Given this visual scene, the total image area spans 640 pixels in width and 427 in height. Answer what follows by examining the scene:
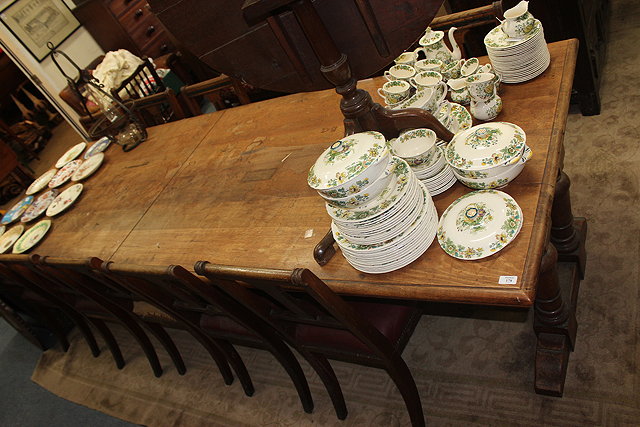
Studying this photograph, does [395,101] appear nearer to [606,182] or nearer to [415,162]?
[415,162]

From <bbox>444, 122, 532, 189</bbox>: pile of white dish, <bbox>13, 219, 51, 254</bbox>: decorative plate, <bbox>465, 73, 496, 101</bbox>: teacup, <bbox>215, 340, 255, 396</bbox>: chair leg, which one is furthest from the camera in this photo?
<bbox>13, 219, 51, 254</bbox>: decorative plate

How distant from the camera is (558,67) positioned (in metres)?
1.63

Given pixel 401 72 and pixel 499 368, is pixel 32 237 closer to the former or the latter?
pixel 401 72

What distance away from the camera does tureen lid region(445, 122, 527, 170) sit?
4.16 feet

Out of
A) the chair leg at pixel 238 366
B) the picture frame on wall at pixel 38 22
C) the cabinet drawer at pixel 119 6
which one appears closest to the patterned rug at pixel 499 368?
the chair leg at pixel 238 366

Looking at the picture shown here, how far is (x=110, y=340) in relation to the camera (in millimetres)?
2674

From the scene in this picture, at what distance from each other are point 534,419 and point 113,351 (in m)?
2.09

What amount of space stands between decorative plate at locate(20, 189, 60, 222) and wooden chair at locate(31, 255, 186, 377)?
518 millimetres

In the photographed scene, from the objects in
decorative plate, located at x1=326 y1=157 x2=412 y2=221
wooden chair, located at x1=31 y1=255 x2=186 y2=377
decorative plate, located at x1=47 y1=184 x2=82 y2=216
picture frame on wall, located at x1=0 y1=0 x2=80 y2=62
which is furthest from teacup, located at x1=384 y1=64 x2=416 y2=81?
picture frame on wall, located at x1=0 y1=0 x2=80 y2=62

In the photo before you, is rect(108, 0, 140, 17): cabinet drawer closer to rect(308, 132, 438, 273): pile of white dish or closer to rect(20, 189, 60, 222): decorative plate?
rect(20, 189, 60, 222): decorative plate

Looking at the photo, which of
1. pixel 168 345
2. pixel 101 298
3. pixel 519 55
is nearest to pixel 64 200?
pixel 101 298

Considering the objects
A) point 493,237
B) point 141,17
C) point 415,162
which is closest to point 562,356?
point 493,237

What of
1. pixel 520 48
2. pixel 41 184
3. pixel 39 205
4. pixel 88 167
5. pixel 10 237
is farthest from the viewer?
pixel 41 184

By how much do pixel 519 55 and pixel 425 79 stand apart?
30 centimetres
